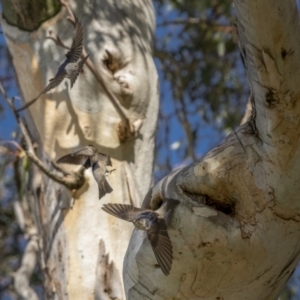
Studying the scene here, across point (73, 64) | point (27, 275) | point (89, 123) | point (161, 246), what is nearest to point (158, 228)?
point (161, 246)

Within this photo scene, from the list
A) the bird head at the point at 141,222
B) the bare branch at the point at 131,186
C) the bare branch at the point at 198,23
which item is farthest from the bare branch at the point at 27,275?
the bare branch at the point at 198,23

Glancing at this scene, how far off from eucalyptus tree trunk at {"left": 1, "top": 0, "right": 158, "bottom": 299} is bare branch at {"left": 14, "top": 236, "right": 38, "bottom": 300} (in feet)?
0.61

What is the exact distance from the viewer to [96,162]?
1.50 meters

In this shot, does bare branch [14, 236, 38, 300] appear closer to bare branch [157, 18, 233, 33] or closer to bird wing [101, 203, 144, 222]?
bird wing [101, 203, 144, 222]

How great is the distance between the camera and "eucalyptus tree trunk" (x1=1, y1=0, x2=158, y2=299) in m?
1.71

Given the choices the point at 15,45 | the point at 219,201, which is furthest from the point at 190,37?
the point at 219,201

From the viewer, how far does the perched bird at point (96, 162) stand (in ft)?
4.77

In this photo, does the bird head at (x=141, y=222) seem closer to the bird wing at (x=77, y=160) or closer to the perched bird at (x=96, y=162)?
the perched bird at (x=96, y=162)

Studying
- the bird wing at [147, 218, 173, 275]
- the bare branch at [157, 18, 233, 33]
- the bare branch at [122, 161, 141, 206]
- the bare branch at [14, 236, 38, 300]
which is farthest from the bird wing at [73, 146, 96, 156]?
the bare branch at [157, 18, 233, 33]

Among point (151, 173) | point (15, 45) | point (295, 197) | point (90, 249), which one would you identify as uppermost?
point (15, 45)

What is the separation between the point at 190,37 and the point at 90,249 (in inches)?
103

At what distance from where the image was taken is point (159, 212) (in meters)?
1.25

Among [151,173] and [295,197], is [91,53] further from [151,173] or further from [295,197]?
[295,197]

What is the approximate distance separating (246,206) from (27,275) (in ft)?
3.48
